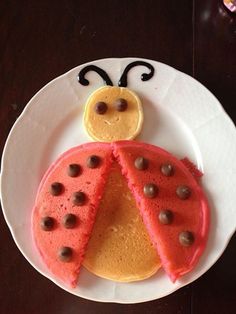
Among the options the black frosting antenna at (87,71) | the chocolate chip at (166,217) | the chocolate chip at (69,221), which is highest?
the black frosting antenna at (87,71)

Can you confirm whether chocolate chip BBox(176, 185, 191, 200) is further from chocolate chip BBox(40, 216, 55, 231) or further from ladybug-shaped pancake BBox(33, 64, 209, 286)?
chocolate chip BBox(40, 216, 55, 231)

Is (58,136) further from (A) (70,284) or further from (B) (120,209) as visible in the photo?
(A) (70,284)

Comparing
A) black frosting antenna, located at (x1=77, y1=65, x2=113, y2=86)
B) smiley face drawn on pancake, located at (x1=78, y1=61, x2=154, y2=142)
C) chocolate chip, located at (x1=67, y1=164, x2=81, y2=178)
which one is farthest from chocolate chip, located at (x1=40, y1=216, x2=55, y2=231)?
black frosting antenna, located at (x1=77, y1=65, x2=113, y2=86)

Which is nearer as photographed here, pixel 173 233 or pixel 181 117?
pixel 173 233

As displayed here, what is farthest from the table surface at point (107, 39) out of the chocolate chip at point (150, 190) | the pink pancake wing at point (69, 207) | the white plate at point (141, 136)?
the chocolate chip at point (150, 190)

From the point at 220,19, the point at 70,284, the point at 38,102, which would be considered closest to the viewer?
the point at 70,284

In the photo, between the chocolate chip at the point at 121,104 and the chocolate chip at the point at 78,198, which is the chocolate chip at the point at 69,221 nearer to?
the chocolate chip at the point at 78,198

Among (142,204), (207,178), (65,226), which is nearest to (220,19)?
(207,178)
